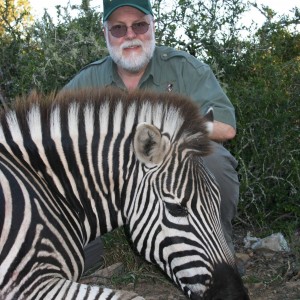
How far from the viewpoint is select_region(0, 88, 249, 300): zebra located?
287cm

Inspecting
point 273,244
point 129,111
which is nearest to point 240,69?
point 273,244

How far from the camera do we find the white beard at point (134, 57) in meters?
4.66

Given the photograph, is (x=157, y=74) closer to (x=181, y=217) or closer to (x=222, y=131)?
(x=222, y=131)

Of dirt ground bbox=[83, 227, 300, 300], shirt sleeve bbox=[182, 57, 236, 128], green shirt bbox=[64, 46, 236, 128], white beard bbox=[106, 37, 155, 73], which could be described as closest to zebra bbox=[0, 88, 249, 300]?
shirt sleeve bbox=[182, 57, 236, 128]

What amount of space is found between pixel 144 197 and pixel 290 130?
3.54 meters

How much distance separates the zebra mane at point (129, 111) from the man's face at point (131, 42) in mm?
1484

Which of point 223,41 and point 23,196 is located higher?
point 223,41

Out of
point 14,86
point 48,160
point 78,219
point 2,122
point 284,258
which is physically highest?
point 14,86

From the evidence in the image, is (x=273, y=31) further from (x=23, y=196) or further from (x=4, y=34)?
(x=23, y=196)

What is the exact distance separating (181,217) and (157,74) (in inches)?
80.6

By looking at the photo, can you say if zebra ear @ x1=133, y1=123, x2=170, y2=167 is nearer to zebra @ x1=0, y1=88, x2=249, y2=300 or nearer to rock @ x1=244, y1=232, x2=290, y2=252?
zebra @ x1=0, y1=88, x2=249, y2=300

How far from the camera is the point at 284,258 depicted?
17.6 ft

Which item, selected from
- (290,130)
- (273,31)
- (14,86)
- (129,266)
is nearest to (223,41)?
(273,31)

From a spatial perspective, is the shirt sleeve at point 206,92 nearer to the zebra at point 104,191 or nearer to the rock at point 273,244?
the zebra at point 104,191
